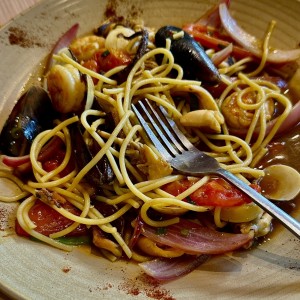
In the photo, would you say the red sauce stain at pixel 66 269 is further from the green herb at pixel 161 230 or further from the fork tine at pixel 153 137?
the fork tine at pixel 153 137

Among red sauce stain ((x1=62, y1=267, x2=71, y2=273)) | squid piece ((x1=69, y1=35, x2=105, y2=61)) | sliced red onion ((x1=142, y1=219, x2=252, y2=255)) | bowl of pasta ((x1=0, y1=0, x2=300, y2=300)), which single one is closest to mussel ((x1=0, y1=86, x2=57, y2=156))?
bowl of pasta ((x1=0, y1=0, x2=300, y2=300))

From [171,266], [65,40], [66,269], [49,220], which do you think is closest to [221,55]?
[65,40]

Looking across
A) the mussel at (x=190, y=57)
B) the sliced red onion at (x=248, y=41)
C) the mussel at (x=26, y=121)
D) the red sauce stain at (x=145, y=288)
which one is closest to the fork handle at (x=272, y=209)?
the red sauce stain at (x=145, y=288)

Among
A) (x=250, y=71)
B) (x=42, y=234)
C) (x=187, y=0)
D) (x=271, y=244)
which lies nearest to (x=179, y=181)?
(x=271, y=244)

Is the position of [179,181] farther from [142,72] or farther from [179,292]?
[142,72]

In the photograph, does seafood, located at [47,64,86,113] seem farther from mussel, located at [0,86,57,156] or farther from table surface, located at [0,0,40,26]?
table surface, located at [0,0,40,26]

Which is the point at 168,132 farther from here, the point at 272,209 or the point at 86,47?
the point at 86,47

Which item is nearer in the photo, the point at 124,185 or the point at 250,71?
the point at 124,185

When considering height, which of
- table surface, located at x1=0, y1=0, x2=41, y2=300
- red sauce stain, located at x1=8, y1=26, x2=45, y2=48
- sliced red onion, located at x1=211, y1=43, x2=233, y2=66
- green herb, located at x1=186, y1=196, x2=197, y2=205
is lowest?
green herb, located at x1=186, y1=196, x2=197, y2=205
